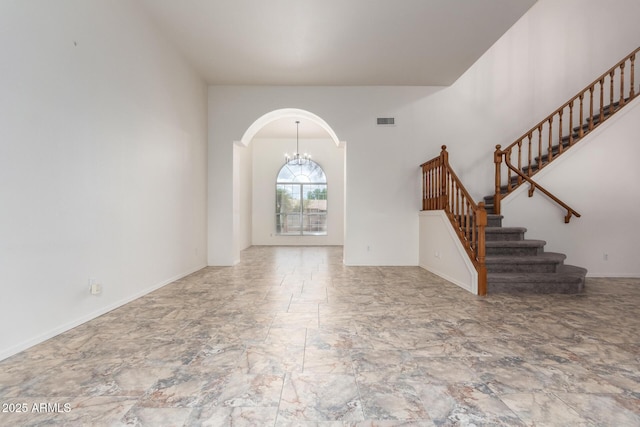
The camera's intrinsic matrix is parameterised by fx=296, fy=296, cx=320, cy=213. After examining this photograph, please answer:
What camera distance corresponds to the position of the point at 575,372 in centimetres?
185

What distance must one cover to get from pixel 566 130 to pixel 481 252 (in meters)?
4.04

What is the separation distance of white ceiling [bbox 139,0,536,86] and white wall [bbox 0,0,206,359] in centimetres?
72

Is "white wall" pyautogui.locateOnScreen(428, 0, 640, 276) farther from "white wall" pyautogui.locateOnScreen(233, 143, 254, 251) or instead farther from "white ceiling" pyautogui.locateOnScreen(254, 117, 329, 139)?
"white wall" pyautogui.locateOnScreen(233, 143, 254, 251)

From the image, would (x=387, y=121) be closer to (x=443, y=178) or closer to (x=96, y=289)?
(x=443, y=178)

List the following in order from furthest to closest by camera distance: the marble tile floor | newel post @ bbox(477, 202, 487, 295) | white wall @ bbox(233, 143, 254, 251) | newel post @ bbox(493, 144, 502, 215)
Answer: white wall @ bbox(233, 143, 254, 251) → newel post @ bbox(493, 144, 502, 215) → newel post @ bbox(477, 202, 487, 295) → the marble tile floor

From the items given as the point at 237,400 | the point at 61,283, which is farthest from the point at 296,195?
the point at 237,400

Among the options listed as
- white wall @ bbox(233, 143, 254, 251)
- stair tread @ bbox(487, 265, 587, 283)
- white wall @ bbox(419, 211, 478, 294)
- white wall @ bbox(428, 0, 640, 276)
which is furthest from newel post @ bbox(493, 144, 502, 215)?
white wall @ bbox(233, 143, 254, 251)

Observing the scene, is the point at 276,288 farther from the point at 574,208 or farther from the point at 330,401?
the point at 574,208

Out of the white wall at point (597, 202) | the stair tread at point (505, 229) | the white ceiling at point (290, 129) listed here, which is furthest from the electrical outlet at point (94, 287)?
the white ceiling at point (290, 129)

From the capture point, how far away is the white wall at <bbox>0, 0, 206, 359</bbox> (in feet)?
6.97

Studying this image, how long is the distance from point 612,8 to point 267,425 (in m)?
9.18

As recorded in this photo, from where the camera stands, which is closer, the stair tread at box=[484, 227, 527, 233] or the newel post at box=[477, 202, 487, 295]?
the newel post at box=[477, 202, 487, 295]

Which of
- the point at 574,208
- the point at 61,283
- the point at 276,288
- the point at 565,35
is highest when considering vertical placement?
the point at 565,35

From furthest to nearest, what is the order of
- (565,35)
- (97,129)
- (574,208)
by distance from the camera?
(565,35), (574,208), (97,129)
